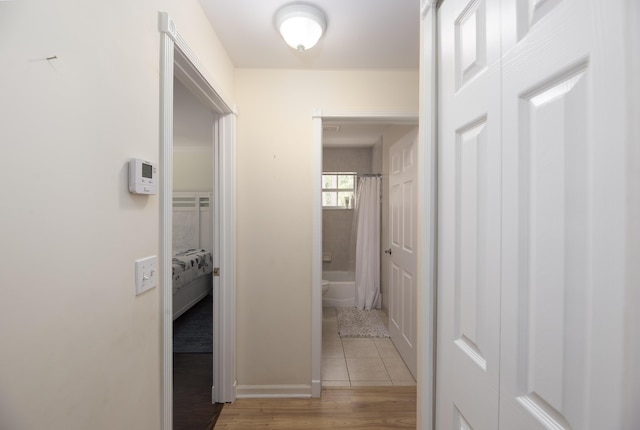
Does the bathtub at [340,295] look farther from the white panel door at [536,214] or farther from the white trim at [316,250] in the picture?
the white panel door at [536,214]

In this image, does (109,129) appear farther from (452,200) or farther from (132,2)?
(452,200)

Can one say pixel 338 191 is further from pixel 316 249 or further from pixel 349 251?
pixel 316 249

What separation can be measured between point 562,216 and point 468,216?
32 cm

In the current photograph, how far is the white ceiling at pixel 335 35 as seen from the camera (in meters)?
1.57

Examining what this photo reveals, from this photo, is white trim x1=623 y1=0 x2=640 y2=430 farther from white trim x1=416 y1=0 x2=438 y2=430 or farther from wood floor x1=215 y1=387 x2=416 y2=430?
wood floor x1=215 y1=387 x2=416 y2=430

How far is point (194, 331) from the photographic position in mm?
3309

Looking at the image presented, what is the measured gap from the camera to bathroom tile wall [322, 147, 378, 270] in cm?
507

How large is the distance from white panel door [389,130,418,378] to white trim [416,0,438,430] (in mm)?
1253

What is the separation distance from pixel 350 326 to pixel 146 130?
316cm

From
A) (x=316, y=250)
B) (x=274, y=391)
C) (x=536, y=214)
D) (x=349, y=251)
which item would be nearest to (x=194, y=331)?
(x=274, y=391)

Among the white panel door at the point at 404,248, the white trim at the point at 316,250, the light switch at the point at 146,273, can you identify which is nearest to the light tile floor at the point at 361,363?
the white panel door at the point at 404,248

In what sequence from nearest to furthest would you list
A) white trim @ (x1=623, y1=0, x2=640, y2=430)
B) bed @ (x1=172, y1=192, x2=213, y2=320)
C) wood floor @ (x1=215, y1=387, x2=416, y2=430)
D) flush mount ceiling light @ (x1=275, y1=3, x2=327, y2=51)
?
1. white trim @ (x1=623, y1=0, x2=640, y2=430)
2. flush mount ceiling light @ (x1=275, y1=3, x2=327, y2=51)
3. wood floor @ (x1=215, y1=387, x2=416, y2=430)
4. bed @ (x1=172, y1=192, x2=213, y2=320)

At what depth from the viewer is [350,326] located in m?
3.48

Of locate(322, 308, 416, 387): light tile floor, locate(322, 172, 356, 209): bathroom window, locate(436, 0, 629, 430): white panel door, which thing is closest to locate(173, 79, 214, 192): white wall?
locate(322, 172, 356, 209): bathroom window
